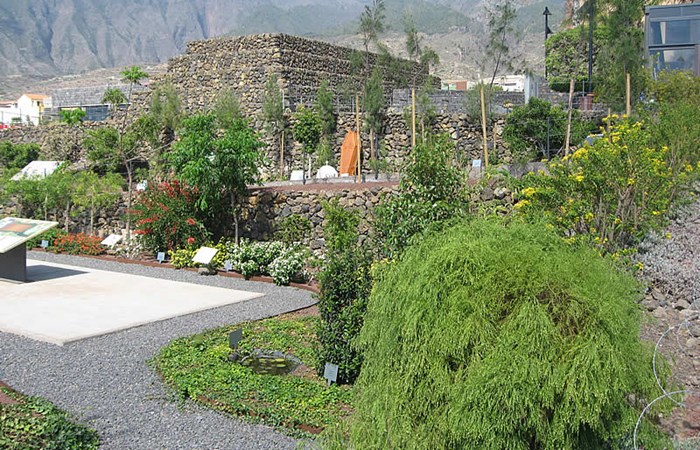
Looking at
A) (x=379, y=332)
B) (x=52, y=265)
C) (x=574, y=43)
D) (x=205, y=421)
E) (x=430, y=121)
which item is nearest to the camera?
(x=379, y=332)

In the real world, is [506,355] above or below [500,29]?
below

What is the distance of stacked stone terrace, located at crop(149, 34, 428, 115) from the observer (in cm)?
2552

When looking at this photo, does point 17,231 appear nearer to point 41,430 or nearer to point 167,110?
point 41,430

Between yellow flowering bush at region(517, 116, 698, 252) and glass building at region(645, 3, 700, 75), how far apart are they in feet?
45.2

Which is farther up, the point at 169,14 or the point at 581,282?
the point at 169,14

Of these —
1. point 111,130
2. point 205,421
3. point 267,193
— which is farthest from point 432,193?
point 111,130

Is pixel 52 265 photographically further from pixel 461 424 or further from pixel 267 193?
pixel 461 424

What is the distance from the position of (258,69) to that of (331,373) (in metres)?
20.2

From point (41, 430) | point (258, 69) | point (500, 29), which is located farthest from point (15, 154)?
point (41, 430)

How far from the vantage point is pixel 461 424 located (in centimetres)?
422

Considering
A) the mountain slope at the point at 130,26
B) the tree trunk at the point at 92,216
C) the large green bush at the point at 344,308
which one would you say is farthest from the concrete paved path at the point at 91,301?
Answer: the mountain slope at the point at 130,26

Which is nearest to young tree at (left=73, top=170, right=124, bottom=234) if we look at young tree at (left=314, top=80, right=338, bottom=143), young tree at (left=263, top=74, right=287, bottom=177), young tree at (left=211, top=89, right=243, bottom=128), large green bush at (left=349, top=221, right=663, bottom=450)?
young tree at (left=211, top=89, right=243, bottom=128)

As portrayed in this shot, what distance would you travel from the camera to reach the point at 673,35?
22.5 m

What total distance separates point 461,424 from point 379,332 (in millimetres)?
895
